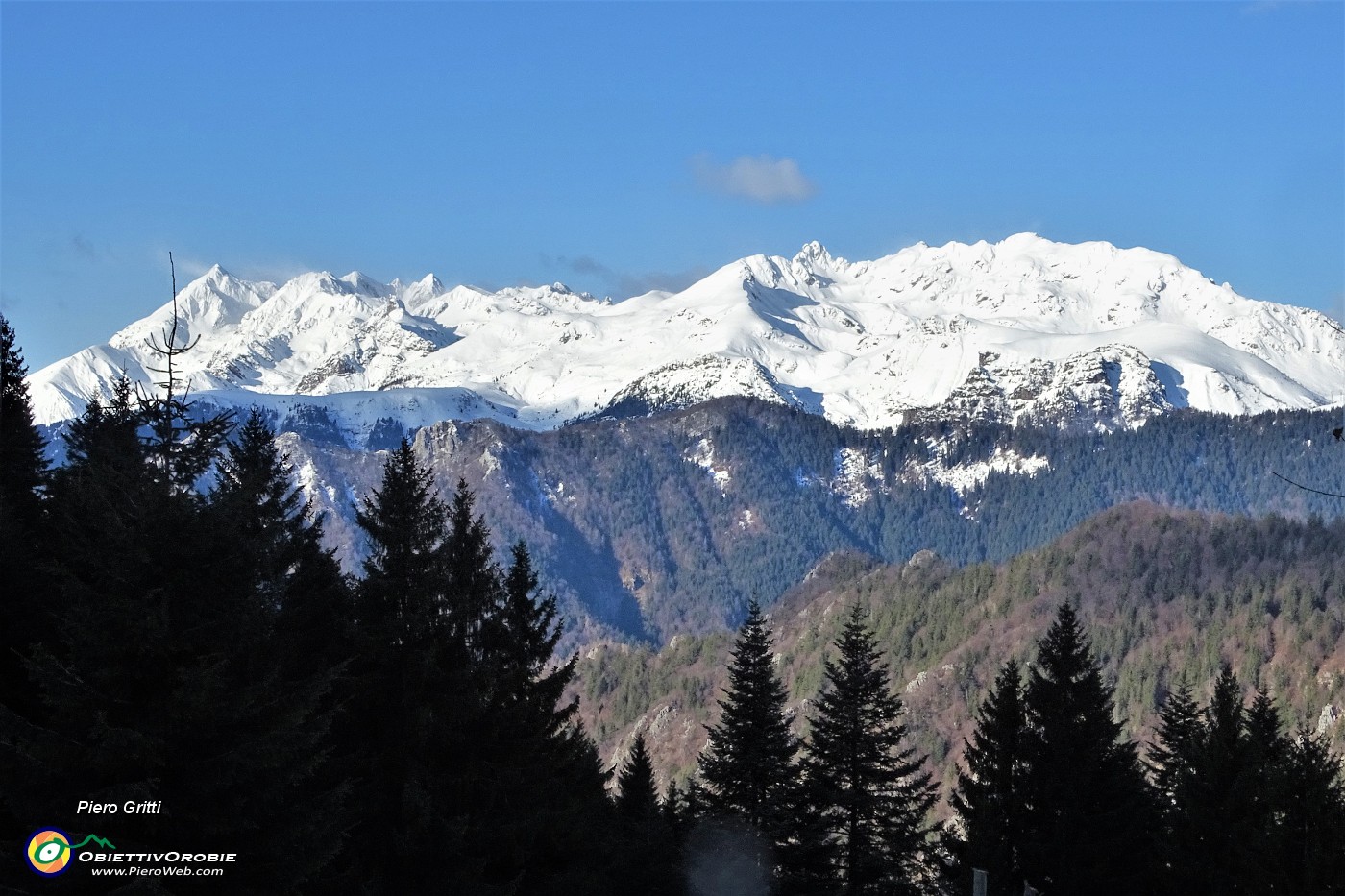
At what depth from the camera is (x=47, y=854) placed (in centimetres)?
2011

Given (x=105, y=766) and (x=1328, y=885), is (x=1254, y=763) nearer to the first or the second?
(x=1328, y=885)

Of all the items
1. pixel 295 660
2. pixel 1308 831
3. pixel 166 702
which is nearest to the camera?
pixel 166 702

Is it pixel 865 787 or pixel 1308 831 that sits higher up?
pixel 865 787

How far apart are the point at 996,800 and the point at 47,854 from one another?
34814 mm

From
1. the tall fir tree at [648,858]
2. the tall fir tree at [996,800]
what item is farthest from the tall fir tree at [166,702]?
the tall fir tree at [996,800]

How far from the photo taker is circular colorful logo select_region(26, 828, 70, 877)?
65.9ft

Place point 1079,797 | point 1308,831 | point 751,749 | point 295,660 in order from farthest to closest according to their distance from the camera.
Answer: point 751,749
point 1079,797
point 1308,831
point 295,660

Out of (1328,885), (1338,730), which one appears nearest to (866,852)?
(1328,885)

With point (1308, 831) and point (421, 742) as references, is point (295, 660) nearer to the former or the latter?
point (421, 742)

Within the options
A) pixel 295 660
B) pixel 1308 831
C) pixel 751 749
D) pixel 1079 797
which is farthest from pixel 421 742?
pixel 1079 797

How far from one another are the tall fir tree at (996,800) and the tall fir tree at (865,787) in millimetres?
1445

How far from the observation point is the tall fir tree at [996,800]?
47156 mm

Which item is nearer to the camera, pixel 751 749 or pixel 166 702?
pixel 166 702

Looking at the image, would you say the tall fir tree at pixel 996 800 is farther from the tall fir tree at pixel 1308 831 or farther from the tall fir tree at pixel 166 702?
the tall fir tree at pixel 166 702
